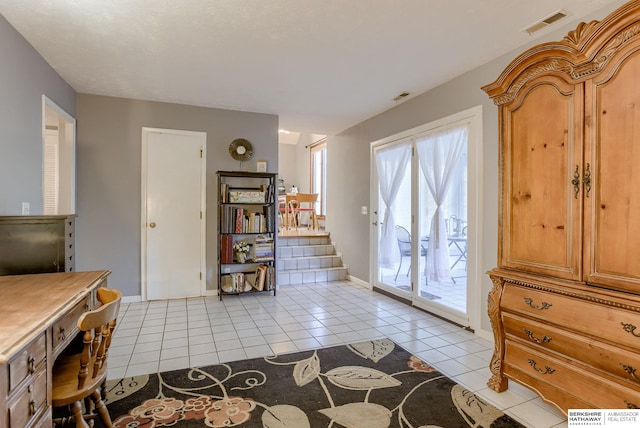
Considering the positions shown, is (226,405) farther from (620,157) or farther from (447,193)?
(447,193)

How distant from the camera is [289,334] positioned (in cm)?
319

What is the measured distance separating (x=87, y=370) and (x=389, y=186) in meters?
3.85

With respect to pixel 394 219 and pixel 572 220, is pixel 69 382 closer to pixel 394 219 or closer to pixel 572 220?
pixel 572 220

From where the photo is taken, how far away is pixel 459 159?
340 centimetres

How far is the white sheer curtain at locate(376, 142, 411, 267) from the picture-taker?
171 inches

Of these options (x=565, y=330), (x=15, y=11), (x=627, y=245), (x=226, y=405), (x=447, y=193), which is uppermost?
(x=15, y=11)

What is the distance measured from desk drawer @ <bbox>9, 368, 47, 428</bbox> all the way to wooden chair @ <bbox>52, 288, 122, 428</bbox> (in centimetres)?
14

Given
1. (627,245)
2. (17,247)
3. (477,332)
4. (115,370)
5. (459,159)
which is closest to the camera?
(627,245)

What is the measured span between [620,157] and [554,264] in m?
0.65

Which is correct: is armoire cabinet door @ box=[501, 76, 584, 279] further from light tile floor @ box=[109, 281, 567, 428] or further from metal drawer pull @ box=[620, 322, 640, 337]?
light tile floor @ box=[109, 281, 567, 428]

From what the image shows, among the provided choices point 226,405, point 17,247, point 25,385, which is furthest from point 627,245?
point 17,247

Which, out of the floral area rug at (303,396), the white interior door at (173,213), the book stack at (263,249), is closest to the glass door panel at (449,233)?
the floral area rug at (303,396)

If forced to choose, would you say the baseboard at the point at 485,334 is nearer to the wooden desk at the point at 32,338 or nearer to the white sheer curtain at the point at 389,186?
the white sheer curtain at the point at 389,186

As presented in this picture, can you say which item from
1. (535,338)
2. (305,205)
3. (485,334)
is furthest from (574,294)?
(305,205)
